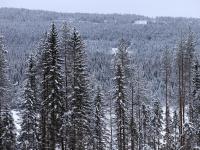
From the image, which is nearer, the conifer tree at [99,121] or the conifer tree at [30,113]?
the conifer tree at [30,113]

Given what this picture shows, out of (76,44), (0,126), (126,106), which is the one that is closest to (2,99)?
(0,126)

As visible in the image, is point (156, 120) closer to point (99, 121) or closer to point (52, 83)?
point (99, 121)

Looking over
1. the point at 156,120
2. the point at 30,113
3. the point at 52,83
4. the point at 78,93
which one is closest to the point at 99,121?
the point at 30,113

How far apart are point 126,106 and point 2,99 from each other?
37.9ft

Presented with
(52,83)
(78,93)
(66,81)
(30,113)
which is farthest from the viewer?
(30,113)

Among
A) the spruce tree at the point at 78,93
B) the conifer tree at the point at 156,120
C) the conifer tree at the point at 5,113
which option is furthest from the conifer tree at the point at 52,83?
the conifer tree at the point at 156,120

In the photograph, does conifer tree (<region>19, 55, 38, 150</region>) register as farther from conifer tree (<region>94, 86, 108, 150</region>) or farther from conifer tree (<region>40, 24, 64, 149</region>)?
conifer tree (<region>94, 86, 108, 150</region>)

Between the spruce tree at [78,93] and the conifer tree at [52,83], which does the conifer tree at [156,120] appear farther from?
the conifer tree at [52,83]

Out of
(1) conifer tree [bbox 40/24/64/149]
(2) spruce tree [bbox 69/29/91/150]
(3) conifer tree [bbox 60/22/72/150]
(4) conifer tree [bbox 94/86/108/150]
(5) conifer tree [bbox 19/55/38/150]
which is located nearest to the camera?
(1) conifer tree [bbox 40/24/64/149]

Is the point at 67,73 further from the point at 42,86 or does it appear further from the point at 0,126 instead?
the point at 0,126

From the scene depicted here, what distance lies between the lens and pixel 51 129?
134ft

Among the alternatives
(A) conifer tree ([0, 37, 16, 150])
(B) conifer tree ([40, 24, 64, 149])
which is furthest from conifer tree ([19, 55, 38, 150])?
(B) conifer tree ([40, 24, 64, 149])

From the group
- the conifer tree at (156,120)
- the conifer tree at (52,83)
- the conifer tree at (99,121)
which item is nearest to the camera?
the conifer tree at (52,83)

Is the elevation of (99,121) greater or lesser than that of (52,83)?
lesser
